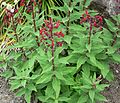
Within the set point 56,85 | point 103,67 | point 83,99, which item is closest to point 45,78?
point 56,85

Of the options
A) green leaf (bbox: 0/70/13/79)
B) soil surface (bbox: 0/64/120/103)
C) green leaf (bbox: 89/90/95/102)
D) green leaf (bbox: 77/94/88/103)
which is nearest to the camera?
green leaf (bbox: 89/90/95/102)

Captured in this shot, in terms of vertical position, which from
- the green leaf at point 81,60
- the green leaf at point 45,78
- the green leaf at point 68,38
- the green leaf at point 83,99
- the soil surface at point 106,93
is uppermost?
the green leaf at point 68,38

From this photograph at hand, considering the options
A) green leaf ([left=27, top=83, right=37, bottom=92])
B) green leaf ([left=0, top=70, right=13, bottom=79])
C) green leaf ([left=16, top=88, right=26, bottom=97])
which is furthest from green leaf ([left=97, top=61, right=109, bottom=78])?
green leaf ([left=0, top=70, right=13, bottom=79])

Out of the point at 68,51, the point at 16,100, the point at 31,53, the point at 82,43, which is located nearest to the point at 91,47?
the point at 82,43

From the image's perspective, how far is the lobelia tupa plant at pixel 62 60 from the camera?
4.13 m

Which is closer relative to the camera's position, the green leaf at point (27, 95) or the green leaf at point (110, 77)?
the green leaf at point (27, 95)

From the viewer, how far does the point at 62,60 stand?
4.08 m

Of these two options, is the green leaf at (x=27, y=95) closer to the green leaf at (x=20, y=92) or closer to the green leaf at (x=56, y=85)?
the green leaf at (x=20, y=92)

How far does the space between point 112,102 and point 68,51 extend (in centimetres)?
95

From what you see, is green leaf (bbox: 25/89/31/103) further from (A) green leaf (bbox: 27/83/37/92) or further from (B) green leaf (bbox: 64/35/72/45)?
(B) green leaf (bbox: 64/35/72/45)

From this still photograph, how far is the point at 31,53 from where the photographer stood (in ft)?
15.1

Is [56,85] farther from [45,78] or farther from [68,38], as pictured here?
[68,38]

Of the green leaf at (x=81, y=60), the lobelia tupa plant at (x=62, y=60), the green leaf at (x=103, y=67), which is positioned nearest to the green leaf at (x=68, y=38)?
the lobelia tupa plant at (x=62, y=60)

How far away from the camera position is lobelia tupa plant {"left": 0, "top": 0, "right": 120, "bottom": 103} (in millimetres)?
4129
